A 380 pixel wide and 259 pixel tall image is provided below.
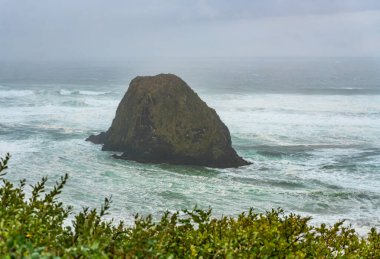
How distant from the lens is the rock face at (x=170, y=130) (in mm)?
47969

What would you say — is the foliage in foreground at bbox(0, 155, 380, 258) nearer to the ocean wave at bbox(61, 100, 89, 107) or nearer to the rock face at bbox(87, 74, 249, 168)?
the rock face at bbox(87, 74, 249, 168)

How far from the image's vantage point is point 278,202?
3644 cm

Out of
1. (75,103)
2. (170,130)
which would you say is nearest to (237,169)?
(170,130)

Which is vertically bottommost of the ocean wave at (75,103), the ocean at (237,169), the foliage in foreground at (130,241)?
the ocean at (237,169)

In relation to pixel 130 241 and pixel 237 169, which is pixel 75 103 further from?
pixel 130 241

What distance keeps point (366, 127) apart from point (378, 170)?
1061 inches

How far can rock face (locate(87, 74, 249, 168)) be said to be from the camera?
48.0 metres

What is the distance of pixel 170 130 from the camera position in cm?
4866

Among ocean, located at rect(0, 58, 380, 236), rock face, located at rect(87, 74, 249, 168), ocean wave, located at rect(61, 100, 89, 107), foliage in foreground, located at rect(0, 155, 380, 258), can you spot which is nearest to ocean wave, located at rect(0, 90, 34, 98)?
ocean wave, located at rect(61, 100, 89, 107)

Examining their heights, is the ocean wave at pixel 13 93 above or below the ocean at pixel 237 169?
above

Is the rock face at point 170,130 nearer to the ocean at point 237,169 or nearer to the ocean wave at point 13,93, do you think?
the ocean at point 237,169

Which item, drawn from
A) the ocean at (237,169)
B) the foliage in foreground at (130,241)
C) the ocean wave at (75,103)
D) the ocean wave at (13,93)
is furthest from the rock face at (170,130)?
the ocean wave at (13,93)

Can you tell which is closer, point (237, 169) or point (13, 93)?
point (237, 169)

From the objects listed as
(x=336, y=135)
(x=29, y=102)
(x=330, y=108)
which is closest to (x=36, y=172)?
(x=336, y=135)
